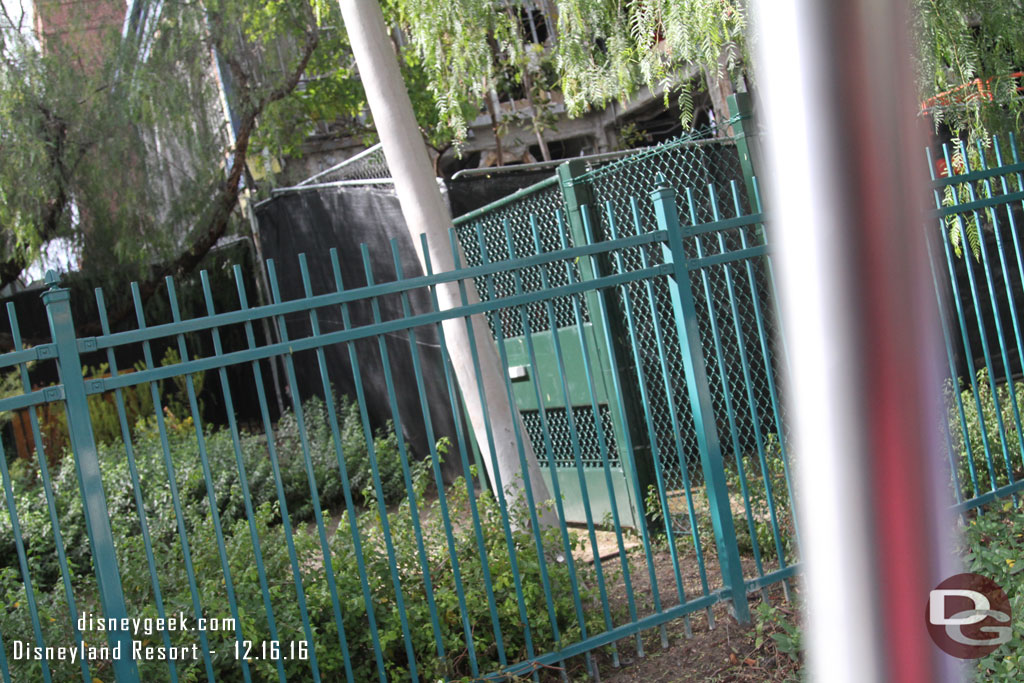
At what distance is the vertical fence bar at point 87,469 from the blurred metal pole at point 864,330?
3.09m

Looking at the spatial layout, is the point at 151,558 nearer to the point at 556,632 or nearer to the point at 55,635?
the point at 55,635

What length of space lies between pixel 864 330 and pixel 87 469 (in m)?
3.19

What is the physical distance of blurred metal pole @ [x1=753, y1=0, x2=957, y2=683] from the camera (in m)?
0.33

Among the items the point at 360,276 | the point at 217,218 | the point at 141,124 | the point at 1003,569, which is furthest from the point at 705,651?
the point at 141,124

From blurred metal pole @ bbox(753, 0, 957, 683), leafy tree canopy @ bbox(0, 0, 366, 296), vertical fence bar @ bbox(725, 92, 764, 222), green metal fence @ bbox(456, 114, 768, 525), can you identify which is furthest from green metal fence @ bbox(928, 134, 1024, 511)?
leafy tree canopy @ bbox(0, 0, 366, 296)

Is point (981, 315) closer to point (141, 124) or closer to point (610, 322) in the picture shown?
point (610, 322)

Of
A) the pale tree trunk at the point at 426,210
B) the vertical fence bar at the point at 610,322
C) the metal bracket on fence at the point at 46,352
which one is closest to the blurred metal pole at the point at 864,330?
the metal bracket on fence at the point at 46,352

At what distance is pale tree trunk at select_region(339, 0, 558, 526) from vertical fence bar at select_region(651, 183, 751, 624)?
3.40 feet

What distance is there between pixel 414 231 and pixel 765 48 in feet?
14.6

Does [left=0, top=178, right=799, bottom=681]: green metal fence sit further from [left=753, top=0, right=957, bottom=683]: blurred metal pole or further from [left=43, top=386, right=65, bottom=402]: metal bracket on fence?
[left=753, top=0, right=957, bottom=683]: blurred metal pole

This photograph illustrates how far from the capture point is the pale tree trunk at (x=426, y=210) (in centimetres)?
470

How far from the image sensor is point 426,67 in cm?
536

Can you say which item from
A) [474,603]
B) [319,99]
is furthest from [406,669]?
[319,99]

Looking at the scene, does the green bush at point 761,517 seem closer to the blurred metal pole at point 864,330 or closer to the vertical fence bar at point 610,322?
the vertical fence bar at point 610,322
